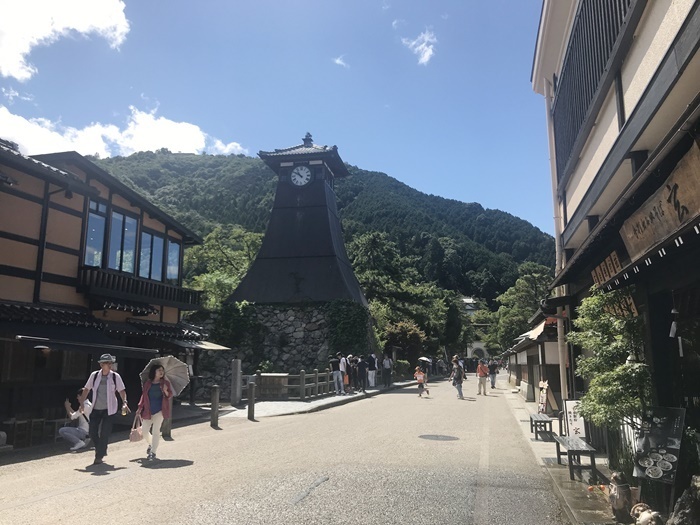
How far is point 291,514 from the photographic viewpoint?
5.64 m

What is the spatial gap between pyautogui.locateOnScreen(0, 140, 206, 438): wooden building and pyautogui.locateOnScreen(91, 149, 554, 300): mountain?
63.2 m

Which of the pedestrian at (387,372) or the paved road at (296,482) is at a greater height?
the pedestrian at (387,372)

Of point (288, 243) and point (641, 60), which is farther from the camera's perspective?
point (288, 243)

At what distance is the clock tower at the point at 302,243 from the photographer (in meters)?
30.5

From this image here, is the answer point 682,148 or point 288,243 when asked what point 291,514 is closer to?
point 682,148

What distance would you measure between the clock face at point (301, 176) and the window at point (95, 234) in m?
18.0

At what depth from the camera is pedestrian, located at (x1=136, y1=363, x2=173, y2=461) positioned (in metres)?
9.07

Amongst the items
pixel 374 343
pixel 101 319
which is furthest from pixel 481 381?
pixel 101 319

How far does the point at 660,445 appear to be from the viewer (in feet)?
17.3

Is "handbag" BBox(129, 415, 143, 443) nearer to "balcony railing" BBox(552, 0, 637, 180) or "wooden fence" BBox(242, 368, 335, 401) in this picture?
"balcony railing" BBox(552, 0, 637, 180)

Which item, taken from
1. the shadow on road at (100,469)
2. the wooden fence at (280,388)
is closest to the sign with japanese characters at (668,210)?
the shadow on road at (100,469)

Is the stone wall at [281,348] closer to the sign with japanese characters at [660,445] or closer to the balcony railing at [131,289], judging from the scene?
the balcony railing at [131,289]

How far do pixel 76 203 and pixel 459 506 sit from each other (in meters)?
13.9

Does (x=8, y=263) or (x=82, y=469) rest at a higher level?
(x=8, y=263)
